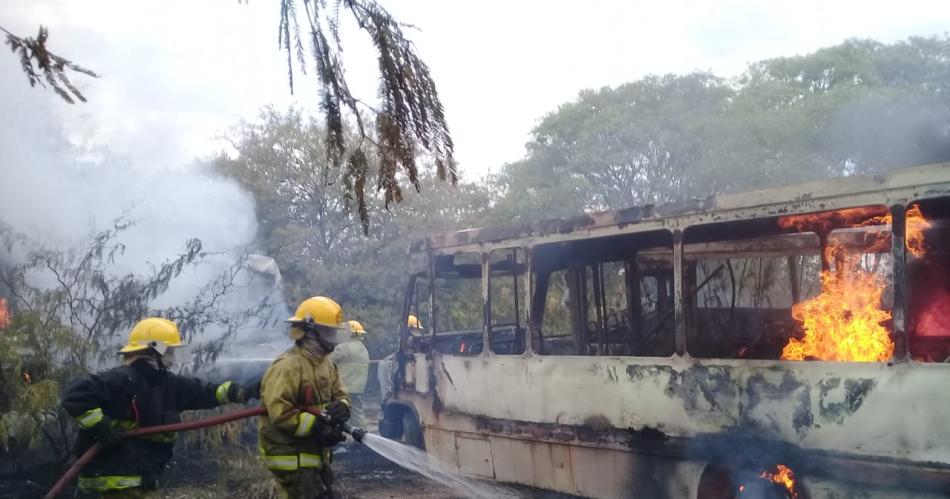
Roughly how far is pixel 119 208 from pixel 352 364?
749cm

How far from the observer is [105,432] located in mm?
4215

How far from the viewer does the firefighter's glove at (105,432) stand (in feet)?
13.8

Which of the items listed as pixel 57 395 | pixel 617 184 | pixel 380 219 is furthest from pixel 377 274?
pixel 57 395

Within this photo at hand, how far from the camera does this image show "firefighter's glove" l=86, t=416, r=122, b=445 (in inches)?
165

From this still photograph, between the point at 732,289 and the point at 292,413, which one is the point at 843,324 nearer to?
the point at 732,289

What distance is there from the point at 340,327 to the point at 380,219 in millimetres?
13372

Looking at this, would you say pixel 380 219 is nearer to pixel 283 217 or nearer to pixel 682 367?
pixel 283 217

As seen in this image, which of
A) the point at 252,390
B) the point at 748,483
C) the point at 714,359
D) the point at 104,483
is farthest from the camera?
the point at 714,359

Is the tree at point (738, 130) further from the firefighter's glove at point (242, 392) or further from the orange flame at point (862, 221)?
the firefighter's glove at point (242, 392)

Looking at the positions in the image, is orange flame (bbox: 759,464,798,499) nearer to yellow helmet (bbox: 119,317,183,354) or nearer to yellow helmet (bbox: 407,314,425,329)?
yellow helmet (bbox: 119,317,183,354)

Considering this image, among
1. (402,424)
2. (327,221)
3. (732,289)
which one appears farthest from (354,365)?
(327,221)

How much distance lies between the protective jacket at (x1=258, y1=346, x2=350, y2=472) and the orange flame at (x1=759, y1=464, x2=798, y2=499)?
2929 mm

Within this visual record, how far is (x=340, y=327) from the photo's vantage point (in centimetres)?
487

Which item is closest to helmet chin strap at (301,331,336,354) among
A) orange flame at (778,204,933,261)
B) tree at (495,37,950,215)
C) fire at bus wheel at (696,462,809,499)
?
fire at bus wheel at (696,462,809,499)
